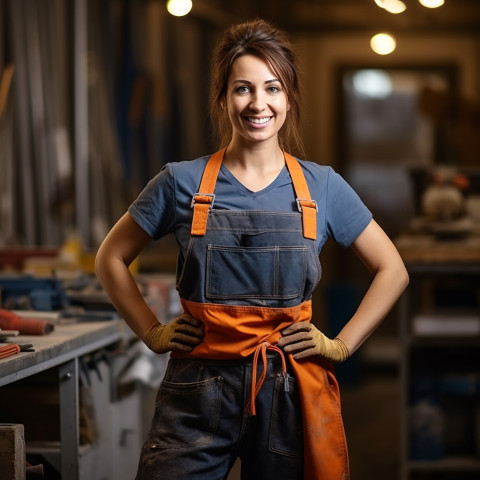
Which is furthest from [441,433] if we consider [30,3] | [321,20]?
[321,20]

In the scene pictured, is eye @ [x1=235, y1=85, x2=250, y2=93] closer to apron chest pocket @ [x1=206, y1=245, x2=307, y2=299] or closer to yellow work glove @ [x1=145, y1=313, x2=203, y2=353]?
apron chest pocket @ [x1=206, y1=245, x2=307, y2=299]

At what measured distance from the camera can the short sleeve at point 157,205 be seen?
225 cm

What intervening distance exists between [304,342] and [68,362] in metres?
0.78

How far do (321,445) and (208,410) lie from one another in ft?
0.90

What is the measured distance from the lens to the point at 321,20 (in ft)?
28.8

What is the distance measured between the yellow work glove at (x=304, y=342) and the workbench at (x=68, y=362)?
2.06ft

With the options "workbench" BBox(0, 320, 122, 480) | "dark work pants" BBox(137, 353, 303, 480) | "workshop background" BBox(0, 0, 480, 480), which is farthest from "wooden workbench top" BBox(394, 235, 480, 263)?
"dark work pants" BBox(137, 353, 303, 480)

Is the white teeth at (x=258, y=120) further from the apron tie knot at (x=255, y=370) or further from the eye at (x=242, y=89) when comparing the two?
the apron tie knot at (x=255, y=370)

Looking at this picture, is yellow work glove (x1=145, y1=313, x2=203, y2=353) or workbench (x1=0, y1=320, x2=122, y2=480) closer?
yellow work glove (x1=145, y1=313, x2=203, y2=353)

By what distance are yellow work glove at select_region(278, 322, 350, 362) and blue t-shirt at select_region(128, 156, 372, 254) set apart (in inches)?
8.4

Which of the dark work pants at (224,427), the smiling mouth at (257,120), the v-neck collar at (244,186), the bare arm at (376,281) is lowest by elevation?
the dark work pants at (224,427)

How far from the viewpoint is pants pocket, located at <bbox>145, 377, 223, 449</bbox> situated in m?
2.16

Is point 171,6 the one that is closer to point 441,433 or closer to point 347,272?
point 441,433

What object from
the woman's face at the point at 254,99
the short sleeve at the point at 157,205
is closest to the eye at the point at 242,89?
the woman's face at the point at 254,99
